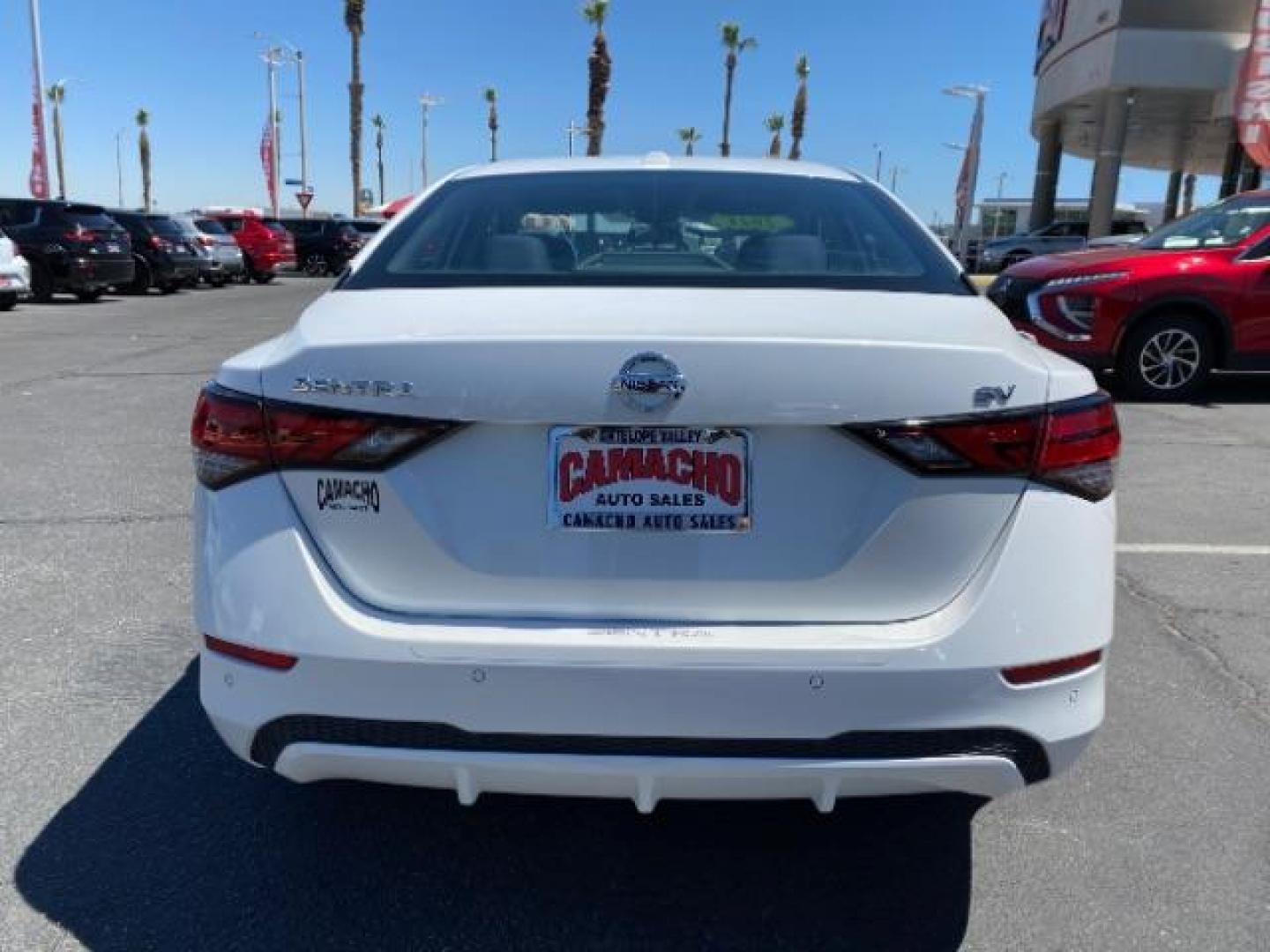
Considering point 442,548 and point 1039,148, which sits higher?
point 1039,148

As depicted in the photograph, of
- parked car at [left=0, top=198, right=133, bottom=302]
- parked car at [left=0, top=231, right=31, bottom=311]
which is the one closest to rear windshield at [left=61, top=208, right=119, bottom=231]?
parked car at [left=0, top=198, right=133, bottom=302]

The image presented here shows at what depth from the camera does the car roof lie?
3293 mm

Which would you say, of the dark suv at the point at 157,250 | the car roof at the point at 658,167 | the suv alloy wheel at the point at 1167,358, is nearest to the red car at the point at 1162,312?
the suv alloy wheel at the point at 1167,358

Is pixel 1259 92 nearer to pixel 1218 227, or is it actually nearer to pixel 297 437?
pixel 1218 227

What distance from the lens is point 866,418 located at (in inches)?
77.6

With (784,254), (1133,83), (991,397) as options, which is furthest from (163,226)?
(991,397)

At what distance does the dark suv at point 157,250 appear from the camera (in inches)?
866

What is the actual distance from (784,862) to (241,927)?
4.05 ft

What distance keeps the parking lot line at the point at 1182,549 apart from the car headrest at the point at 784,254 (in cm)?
303

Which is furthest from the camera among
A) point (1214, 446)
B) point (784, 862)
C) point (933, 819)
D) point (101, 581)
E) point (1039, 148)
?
point (1039, 148)

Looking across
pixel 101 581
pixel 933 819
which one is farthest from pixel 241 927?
pixel 101 581

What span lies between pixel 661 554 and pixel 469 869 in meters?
1.04

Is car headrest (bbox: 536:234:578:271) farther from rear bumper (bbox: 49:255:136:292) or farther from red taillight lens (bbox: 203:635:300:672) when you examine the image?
rear bumper (bbox: 49:255:136:292)

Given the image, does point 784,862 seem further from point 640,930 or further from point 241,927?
point 241,927
